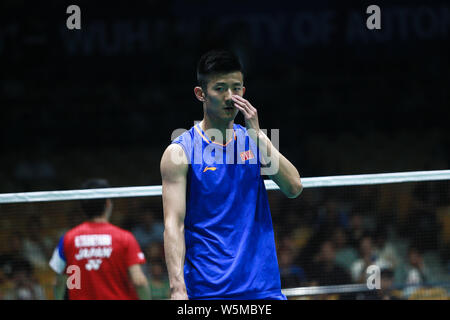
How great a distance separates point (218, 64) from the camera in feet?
10.3

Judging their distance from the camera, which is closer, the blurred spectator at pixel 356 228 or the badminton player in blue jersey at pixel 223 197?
the badminton player in blue jersey at pixel 223 197

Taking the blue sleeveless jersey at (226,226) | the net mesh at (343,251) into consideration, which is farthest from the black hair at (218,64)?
the net mesh at (343,251)

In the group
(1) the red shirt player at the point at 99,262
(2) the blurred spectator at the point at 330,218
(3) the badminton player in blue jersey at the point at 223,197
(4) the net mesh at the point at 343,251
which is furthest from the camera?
(2) the blurred spectator at the point at 330,218

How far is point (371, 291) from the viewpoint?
6.23 meters

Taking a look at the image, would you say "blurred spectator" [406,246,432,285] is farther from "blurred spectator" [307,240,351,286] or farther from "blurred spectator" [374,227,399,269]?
"blurred spectator" [307,240,351,286]

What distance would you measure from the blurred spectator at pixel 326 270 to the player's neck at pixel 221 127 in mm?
3418

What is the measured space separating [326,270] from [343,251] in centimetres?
29

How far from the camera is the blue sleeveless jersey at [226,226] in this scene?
3115 millimetres

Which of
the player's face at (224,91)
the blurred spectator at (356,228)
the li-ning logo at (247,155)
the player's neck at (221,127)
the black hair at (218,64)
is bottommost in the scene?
the blurred spectator at (356,228)

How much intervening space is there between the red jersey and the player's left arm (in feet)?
9.13

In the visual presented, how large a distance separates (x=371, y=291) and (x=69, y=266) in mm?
2912

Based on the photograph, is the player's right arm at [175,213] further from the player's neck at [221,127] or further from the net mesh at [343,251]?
the net mesh at [343,251]

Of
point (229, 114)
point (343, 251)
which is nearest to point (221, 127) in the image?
point (229, 114)
